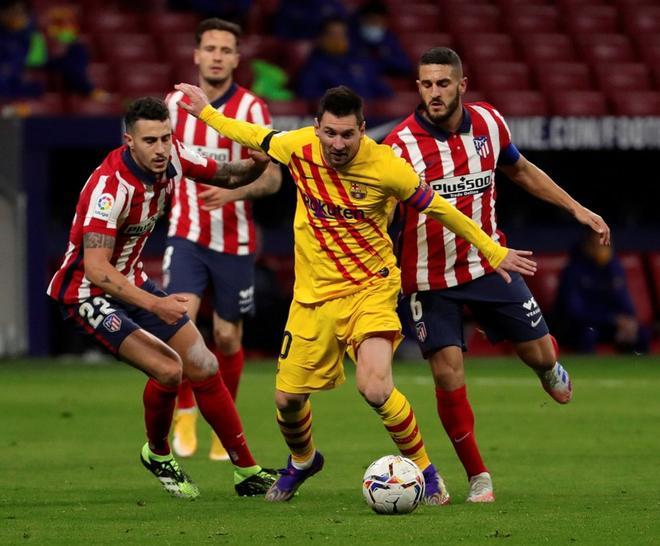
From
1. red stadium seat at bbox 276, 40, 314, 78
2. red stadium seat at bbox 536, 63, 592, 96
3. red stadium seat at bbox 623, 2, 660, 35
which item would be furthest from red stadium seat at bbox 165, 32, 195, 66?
red stadium seat at bbox 623, 2, 660, 35

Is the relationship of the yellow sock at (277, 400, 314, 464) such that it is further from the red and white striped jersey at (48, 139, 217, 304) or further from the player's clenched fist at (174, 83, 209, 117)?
the player's clenched fist at (174, 83, 209, 117)

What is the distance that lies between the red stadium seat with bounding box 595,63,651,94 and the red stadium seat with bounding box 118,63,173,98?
4.73 meters

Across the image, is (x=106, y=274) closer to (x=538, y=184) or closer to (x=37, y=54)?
(x=538, y=184)

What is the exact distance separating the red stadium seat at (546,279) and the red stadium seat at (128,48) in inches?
173

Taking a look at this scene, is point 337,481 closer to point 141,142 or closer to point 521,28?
point 141,142

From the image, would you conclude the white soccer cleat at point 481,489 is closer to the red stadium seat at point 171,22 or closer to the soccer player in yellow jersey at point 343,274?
the soccer player in yellow jersey at point 343,274

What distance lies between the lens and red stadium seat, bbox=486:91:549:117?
50.5 feet

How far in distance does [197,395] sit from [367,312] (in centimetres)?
100

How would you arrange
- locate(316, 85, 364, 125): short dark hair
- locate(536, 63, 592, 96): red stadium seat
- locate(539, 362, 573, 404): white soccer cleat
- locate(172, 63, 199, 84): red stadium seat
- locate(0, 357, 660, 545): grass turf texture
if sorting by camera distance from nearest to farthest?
1. locate(0, 357, 660, 545): grass turf texture
2. locate(316, 85, 364, 125): short dark hair
3. locate(539, 362, 573, 404): white soccer cleat
4. locate(172, 63, 199, 84): red stadium seat
5. locate(536, 63, 592, 96): red stadium seat

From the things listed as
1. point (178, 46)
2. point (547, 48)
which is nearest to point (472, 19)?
point (547, 48)

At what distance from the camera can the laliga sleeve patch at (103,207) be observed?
21.6 ft

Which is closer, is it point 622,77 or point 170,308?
point 170,308

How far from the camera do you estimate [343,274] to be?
6504mm

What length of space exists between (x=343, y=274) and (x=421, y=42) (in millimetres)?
10818
